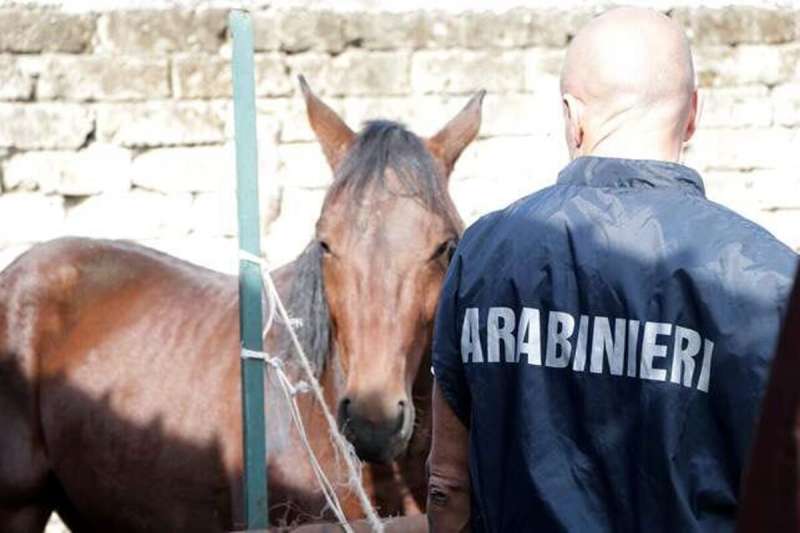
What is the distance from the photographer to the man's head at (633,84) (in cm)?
198

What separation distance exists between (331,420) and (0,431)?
5.50 ft

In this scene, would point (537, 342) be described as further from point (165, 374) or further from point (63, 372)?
point (63, 372)

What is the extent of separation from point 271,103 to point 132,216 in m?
0.89

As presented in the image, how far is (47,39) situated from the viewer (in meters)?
6.56

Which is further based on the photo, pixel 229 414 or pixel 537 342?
pixel 229 414

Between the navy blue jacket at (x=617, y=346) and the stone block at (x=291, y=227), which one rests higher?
the navy blue jacket at (x=617, y=346)

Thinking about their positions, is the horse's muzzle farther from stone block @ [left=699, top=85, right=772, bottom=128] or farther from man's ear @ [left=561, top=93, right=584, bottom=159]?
stone block @ [left=699, top=85, right=772, bottom=128]

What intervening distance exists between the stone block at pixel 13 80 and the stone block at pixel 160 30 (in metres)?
0.39

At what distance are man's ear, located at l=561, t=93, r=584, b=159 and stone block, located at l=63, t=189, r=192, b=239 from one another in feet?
15.9

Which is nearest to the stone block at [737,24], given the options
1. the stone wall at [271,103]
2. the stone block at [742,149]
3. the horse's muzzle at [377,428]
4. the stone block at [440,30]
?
the stone wall at [271,103]

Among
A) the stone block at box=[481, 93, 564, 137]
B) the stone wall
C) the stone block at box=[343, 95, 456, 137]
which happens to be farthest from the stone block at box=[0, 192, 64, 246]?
the stone block at box=[481, 93, 564, 137]

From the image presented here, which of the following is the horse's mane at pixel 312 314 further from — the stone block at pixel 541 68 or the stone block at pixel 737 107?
the stone block at pixel 737 107

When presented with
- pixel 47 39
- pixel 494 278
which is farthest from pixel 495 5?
pixel 494 278

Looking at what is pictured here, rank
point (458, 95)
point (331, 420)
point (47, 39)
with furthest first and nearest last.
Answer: point (458, 95) < point (47, 39) < point (331, 420)
